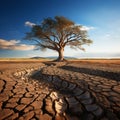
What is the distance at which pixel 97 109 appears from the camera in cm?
258

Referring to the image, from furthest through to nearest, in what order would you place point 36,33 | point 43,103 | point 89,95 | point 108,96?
point 36,33
point 89,95
point 108,96
point 43,103

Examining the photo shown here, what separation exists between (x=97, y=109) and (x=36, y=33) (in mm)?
19831

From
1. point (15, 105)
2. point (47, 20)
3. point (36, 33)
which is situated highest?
point (47, 20)

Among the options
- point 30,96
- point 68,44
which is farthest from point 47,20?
point 30,96

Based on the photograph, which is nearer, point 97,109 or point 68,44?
point 97,109

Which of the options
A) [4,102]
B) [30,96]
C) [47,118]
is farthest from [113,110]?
[4,102]

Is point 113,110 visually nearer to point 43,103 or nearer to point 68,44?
point 43,103

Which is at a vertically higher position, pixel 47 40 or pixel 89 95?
pixel 47 40

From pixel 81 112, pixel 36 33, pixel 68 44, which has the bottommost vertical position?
pixel 81 112

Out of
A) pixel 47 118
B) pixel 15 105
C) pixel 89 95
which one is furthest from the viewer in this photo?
pixel 89 95

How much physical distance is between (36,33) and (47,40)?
229 centimetres

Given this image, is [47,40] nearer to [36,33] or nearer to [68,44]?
[36,33]

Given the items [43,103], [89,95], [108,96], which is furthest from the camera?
[89,95]

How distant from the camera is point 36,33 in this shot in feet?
68.4
